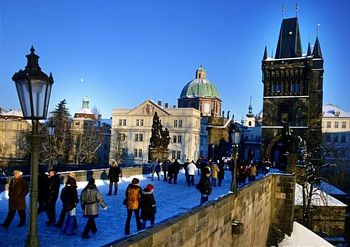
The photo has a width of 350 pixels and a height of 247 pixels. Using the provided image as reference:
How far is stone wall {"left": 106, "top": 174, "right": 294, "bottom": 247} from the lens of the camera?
565cm

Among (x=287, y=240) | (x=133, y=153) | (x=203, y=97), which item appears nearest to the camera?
(x=287, y=240)

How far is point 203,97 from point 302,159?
4921 centimetres

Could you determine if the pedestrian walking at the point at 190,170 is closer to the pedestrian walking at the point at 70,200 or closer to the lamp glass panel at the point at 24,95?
the pedestrian walking at the point at 70,200

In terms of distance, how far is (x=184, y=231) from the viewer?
6.30m

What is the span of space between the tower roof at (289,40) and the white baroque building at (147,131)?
17282 mm

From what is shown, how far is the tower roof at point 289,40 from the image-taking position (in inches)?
1922

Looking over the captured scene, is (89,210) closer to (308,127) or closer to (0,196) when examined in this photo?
(0,196)

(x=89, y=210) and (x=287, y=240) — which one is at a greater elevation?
(x=89, y=210)

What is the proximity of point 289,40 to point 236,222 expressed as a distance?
144ft

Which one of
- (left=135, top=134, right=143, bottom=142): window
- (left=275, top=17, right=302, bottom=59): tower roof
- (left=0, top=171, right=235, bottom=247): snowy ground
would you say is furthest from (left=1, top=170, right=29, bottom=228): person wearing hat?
(left=135, top=134, right=143, bottom=142): window

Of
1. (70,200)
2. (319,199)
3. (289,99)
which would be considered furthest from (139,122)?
(70,200)

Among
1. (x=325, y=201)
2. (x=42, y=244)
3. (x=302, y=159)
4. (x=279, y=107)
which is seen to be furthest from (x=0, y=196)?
(x=279, y=107)

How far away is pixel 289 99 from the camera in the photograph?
4706 centimetres

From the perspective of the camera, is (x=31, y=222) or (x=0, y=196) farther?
(x=0, y=196)
